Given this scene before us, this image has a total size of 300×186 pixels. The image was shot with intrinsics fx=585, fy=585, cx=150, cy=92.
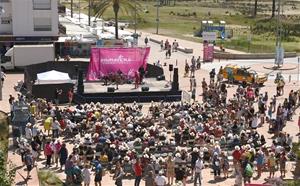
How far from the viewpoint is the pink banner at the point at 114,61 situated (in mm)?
42188

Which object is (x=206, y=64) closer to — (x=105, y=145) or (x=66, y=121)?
(x=66, y=121)

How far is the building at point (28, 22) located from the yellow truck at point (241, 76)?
2017 cm

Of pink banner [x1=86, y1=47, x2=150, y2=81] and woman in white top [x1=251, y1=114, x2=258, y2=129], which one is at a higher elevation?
pink banner [x1=86, y1=47, x2=150, y2=81]

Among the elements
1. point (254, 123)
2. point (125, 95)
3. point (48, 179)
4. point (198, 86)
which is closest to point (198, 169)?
point (48, 179)

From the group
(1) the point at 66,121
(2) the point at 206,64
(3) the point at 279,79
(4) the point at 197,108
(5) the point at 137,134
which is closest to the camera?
(5) the point at 137,134

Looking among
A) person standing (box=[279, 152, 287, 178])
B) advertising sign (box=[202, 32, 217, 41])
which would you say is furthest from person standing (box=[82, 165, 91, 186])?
advertising sign (box=[202, 32, 217, 41])

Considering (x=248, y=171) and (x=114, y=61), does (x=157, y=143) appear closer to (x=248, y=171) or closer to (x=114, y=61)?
(x=248, y=171)

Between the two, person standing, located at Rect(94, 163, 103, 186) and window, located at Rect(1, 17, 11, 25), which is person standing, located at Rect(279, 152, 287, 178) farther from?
window, located at Rect(1, 17, 11, 25)

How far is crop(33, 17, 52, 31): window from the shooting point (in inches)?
2315

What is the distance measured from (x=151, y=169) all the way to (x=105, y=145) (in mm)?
3090

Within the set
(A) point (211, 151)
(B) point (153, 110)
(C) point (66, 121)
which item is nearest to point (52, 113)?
(C) point (66, 121)

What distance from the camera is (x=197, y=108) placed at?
3222 centimetres

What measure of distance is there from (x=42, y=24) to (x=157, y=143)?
36160 millimetres

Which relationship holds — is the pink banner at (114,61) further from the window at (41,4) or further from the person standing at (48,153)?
the window at (41,4)
